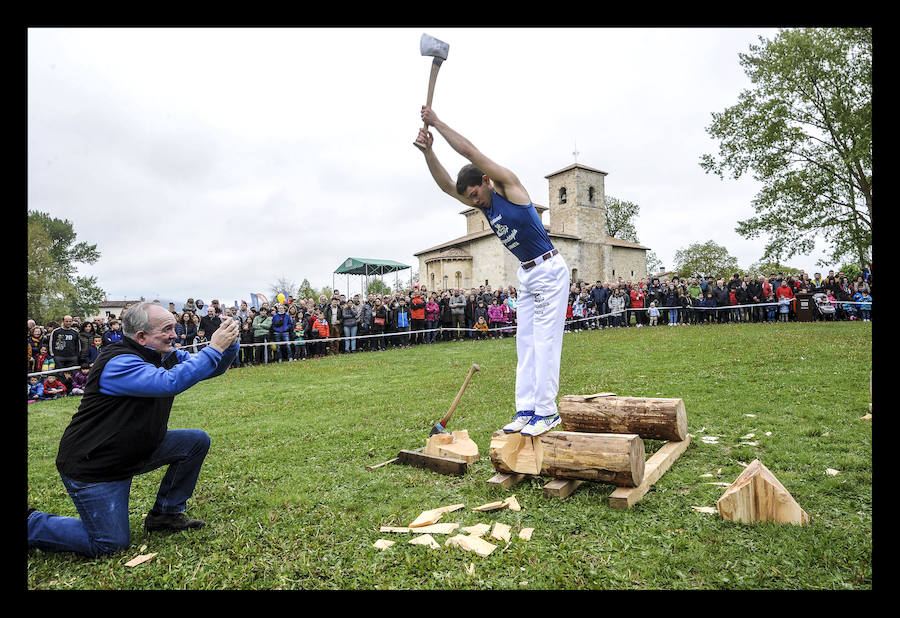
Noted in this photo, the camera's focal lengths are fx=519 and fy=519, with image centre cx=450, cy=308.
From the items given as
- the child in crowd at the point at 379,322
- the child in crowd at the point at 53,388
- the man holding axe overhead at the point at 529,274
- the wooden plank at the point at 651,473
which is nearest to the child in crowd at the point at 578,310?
the child in crowd at the point at 379,322

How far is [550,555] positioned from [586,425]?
222 centimetres

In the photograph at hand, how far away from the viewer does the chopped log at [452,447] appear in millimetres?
5133

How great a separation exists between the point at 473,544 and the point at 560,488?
3.49 feet

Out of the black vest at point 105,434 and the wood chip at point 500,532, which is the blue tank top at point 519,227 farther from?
the black vest at point 105,434

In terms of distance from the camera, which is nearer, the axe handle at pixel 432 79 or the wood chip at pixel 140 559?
the wood chip at pixel 140 559

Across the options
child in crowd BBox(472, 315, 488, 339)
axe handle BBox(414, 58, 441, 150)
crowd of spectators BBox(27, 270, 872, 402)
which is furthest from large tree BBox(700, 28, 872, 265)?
axe handle BBox(414, 58, 441, 150)

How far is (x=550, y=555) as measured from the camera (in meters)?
3.21

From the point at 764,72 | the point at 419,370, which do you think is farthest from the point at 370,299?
the point at 764,72

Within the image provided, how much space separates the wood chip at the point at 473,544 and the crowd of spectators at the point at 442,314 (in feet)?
43.7

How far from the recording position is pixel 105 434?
3.45 metres

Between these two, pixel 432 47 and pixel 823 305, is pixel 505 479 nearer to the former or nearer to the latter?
pixel 432 47

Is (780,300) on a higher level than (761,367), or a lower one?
higher

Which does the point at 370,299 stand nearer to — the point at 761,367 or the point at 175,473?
the point at 761,367

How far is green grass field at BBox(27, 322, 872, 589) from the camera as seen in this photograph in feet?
9.95
